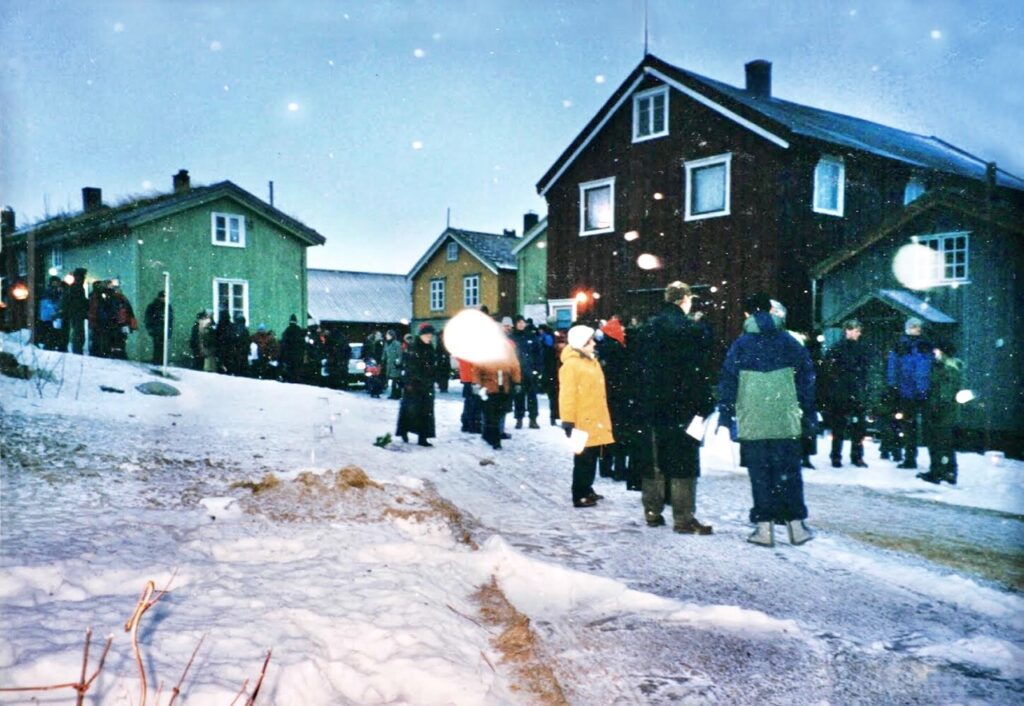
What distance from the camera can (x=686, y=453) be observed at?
5.88 m

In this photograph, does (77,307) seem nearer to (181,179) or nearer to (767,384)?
(181,179)

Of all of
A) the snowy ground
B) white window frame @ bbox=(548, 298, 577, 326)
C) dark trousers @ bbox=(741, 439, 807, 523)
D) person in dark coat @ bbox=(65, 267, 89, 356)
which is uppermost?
white window frame @ bbox=(548, 298, 577, 326)

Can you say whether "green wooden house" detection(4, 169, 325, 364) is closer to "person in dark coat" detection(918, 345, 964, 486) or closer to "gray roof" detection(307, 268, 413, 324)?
"gray roof" detection(307, 268, 413, 324)

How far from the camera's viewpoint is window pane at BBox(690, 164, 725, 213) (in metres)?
18.9

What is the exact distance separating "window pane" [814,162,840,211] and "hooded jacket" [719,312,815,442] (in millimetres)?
14320

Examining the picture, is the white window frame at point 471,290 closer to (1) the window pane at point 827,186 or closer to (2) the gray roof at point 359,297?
(2) the gray roof at point 359,297

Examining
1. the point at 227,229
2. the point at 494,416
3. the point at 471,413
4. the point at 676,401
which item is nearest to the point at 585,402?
the point at 676,401

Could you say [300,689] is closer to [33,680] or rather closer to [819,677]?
[33,680]

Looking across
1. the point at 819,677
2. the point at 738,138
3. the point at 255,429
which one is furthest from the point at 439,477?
the point at 738,138

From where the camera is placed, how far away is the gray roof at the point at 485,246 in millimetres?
35750

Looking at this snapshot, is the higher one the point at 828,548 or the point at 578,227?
the point at 578,227

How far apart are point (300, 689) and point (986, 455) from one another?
37.9 ft

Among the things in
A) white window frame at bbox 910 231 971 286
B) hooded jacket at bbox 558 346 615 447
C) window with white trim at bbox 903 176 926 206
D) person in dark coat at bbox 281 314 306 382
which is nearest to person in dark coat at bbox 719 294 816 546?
hooded jacket at bbox 558 346 615 447

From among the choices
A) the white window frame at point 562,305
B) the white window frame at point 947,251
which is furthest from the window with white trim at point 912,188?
the white window frame at point 562,305
